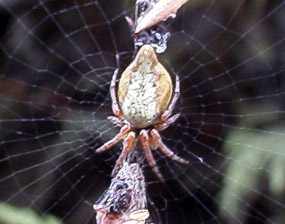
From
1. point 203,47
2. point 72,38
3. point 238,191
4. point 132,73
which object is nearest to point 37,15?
point 72,38

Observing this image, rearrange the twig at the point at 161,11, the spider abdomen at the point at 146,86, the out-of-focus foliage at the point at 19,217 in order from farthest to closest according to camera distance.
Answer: the out-of-focus foliage at the point at 19,217, the spider abdomen at the point at 146,86, the twig at the point at 161,11

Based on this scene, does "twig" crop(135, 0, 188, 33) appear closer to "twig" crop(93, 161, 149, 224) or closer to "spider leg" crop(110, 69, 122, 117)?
"twig" crop(93, 161, 149, 224)

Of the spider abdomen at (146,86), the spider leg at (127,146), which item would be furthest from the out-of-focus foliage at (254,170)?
the spider abdomen at (146,86)

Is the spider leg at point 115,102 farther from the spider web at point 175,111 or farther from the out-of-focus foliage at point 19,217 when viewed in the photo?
the out-of-focus foliage at point 19,217

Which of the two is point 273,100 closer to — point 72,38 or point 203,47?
point 203,47

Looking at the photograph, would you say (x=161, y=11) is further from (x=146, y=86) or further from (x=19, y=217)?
(x=19, y=217)

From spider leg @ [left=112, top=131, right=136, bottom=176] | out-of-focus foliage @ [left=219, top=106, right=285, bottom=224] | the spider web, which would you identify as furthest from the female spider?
out-of-focus foliage @ [left=219, top=106, right=285, bottom=224]

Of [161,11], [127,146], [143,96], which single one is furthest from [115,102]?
[161,11]
